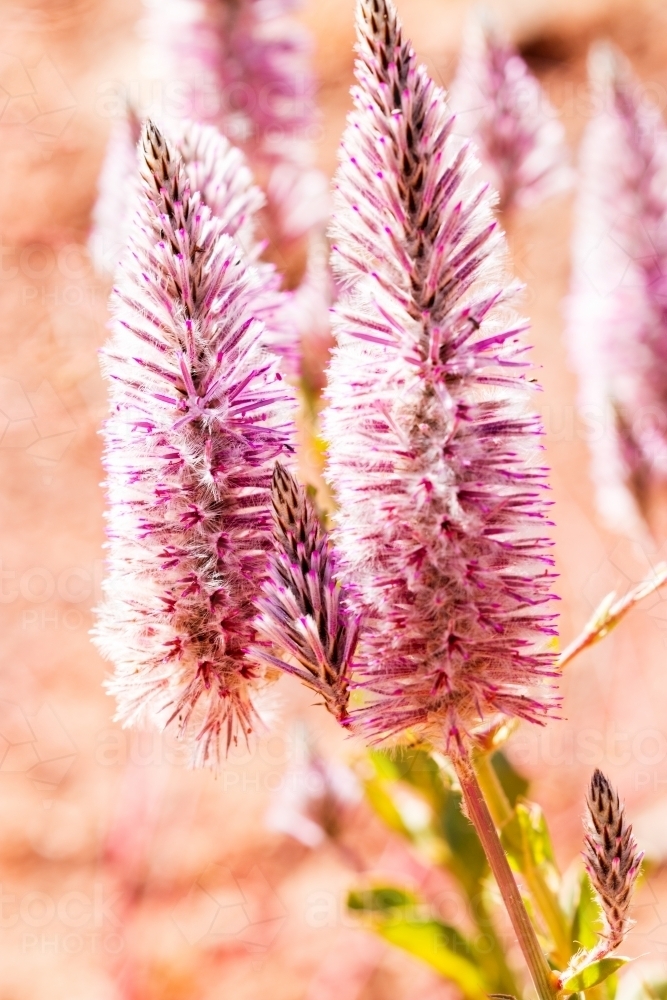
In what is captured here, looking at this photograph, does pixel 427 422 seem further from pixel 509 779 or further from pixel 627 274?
pixel 627 274

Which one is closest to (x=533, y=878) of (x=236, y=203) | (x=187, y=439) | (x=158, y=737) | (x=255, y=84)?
(x=187, y=439)

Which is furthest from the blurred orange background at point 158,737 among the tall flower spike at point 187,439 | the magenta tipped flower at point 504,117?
the tall flower spike at point 187,439

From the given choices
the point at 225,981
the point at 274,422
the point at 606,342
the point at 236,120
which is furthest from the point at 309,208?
the point at 225,981

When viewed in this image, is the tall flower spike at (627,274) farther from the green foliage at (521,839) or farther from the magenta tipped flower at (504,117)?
the green foliage at (521,839)

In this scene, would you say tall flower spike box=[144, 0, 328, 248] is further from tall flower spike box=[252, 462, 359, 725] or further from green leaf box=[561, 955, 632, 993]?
green leaf box=[561, 955, 632, 993]

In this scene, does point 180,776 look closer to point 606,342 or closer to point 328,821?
point 328,821

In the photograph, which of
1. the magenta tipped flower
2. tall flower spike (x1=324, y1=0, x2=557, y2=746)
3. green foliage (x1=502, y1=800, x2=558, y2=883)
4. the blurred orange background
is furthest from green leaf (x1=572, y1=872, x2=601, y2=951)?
the magenta tipped flower
